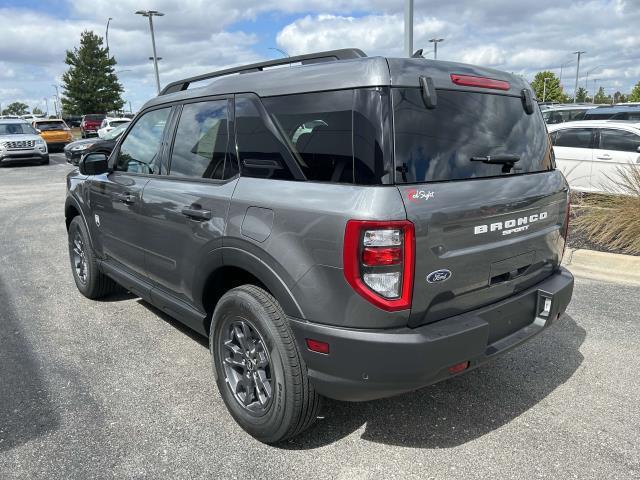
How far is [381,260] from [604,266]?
471 centimetres

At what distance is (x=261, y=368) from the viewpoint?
2785mm

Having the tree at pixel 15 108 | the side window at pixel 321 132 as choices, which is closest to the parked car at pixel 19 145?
the side window at pixel 321 132

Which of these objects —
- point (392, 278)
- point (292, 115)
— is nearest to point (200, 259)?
point (292, 115)

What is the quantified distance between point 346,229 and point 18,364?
115 inches

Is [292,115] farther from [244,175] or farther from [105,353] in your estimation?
[105,353]

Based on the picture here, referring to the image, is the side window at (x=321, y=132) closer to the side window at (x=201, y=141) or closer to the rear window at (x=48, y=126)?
the side window at (x=201, y=141)

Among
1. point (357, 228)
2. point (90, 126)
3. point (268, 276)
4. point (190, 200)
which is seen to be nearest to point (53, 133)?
point (90, 126)

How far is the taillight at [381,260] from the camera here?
2.21 metres

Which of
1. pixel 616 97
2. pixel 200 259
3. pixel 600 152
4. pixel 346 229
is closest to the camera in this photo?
pixel 346 229

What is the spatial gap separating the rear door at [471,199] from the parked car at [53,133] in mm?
27703

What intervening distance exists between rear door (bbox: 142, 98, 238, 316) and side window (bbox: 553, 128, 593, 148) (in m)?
8.72

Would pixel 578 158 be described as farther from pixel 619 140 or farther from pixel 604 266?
pixel 604 266

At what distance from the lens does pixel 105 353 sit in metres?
3.96

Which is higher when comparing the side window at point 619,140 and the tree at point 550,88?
the tree at point 550,88
